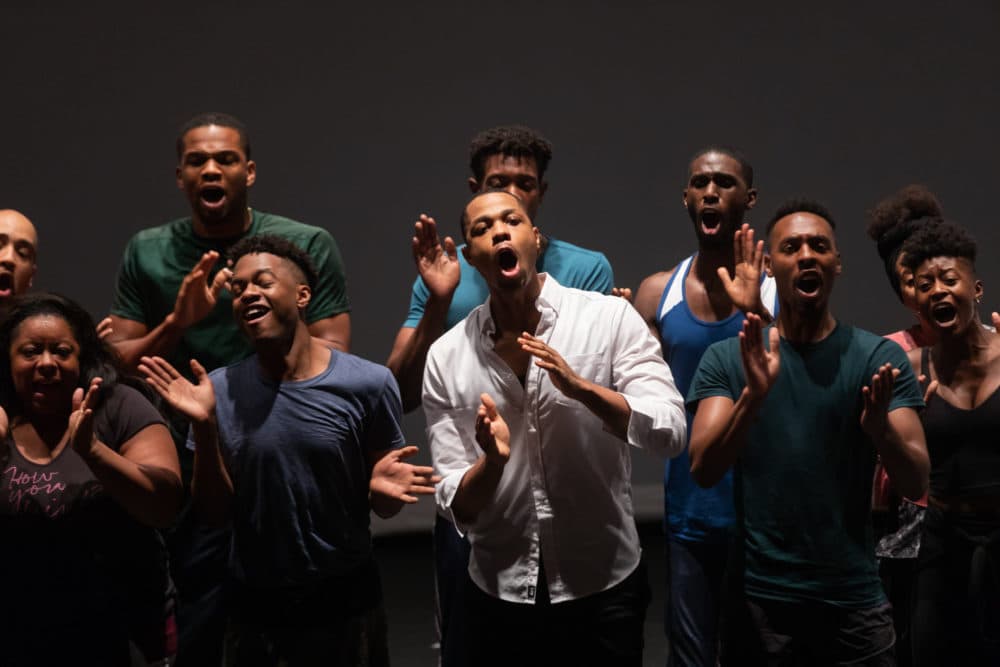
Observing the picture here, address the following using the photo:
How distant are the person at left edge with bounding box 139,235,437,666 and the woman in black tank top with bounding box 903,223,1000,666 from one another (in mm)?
1471

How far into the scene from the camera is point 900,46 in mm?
6434

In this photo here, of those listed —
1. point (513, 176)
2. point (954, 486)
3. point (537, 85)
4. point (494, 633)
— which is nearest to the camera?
point (494, 633)

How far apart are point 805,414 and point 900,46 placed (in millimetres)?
Answer: 4253

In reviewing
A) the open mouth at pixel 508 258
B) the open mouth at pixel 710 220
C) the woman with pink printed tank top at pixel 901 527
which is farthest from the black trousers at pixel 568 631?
the open mouth at pixel 710 220

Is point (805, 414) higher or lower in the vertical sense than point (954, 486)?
higher

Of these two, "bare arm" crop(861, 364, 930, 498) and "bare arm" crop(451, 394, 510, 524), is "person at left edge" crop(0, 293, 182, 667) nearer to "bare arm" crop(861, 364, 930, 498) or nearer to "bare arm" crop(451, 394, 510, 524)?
"bare arm" crop(451, 394, 510, 524)

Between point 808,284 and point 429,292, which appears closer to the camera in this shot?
point 808,284

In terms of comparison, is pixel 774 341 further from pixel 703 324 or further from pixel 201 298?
pixel 201 298

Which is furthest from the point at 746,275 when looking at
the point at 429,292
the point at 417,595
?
the point at 417,595

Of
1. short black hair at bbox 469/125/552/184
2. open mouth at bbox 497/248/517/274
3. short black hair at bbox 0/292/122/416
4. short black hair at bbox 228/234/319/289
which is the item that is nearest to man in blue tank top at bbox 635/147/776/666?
short black hair at bbox 469/125/552/184

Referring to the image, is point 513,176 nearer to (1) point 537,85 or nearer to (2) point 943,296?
(2) point 943,296

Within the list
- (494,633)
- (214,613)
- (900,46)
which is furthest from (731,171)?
(900,46)

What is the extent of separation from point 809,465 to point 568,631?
67 centimetres

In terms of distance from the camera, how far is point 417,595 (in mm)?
5484
